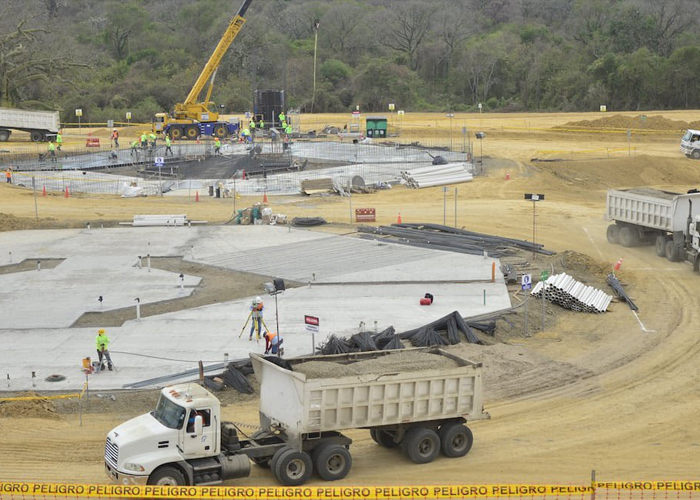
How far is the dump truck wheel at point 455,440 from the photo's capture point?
18.2m

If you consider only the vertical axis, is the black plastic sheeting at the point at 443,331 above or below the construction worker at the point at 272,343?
below

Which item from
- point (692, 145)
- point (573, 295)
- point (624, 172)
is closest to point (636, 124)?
point (692, 145)

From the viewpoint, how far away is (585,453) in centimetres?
1905

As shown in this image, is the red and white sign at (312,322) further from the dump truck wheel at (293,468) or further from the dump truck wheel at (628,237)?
the dump truck wheel at (628,237)

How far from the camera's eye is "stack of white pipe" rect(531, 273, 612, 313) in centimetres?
3011

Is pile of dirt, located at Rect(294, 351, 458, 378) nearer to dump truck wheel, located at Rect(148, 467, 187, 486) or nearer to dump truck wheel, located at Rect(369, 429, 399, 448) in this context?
dump truck wheel, located at Rect(369, 429, 399, 448)

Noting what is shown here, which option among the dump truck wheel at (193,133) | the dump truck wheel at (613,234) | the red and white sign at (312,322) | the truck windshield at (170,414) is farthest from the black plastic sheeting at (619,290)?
the dump truck wheel at (193,133)

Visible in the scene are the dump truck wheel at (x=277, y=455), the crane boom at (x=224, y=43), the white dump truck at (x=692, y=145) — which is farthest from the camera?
the crane boom at (x=224, y=43)

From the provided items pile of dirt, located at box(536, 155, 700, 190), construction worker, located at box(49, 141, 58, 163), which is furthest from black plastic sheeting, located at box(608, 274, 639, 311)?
construction worker, located at box(49, 141, 58, 163)

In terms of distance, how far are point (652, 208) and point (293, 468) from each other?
24005mm

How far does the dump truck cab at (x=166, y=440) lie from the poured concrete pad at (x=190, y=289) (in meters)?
6.98

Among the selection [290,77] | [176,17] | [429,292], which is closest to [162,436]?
[429,292]

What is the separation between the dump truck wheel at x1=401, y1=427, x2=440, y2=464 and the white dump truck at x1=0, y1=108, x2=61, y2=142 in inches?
2391

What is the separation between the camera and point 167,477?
1612 centimetres
